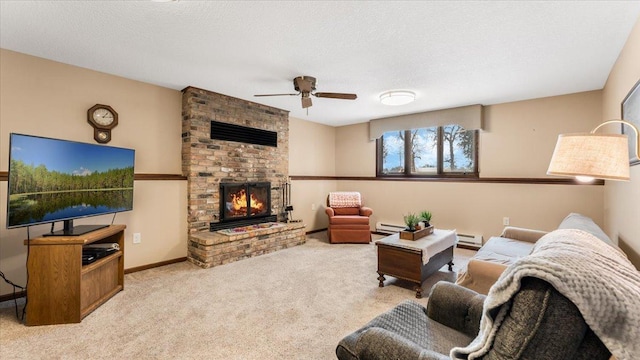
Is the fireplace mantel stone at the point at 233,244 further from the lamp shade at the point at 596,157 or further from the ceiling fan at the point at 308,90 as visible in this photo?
the lamp shade at the point at 596,157

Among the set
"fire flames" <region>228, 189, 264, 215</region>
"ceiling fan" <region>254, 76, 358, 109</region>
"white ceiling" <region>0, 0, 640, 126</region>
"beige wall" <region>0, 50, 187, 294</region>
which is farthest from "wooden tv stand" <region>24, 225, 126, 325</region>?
"ceiling fan" <region>254, 76, 358, 109</region>

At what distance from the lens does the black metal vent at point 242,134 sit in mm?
4125

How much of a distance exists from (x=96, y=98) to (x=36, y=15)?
3.94 ft

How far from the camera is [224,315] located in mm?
2422

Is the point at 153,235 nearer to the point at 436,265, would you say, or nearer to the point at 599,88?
the point at 436,265

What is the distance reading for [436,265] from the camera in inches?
125

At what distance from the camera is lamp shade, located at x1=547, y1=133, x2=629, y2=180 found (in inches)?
48.8

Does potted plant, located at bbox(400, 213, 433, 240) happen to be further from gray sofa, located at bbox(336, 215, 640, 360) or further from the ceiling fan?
gray sofa, located at bbox(336, 215, 640, 360)

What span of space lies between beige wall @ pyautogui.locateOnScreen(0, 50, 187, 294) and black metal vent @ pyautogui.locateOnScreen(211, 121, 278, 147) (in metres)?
0.50

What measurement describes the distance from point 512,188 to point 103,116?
5565 millimetres

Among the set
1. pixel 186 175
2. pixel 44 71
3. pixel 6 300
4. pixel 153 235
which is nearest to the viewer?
pixel 6 300

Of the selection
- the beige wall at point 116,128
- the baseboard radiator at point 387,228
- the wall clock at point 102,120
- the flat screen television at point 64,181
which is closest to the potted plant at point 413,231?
the baseboard radiator at point 387,228

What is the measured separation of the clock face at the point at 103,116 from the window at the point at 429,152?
4.45m

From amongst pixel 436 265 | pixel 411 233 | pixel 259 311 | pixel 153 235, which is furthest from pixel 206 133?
pixel 436 265
